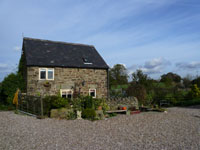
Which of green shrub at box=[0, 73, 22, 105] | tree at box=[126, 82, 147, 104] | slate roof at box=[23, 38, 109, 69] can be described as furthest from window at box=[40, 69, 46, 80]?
tree at box=[126, 82, 147, 104]

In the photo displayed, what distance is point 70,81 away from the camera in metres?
17.2

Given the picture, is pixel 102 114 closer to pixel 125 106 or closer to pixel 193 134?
pixel 125 106

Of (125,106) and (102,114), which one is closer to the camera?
(102,114)

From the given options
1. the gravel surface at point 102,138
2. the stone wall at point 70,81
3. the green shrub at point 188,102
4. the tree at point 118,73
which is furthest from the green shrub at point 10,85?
the tree at point 118,73

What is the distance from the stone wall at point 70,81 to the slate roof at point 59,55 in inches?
19.8

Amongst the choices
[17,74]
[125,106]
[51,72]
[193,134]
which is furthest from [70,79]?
[193,134]

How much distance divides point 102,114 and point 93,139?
16.0 feet

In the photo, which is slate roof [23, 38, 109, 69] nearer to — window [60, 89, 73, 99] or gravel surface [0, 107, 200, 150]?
window [60, 89, 73, 99]

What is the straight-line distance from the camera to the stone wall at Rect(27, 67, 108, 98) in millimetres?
15805

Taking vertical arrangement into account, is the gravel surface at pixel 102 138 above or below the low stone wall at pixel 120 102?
below

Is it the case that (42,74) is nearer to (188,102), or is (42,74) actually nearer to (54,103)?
(54,103)

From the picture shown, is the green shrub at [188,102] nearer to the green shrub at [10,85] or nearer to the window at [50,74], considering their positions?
the window at [50,74]

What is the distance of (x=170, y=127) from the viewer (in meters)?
8.75

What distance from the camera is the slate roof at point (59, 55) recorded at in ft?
54.0
